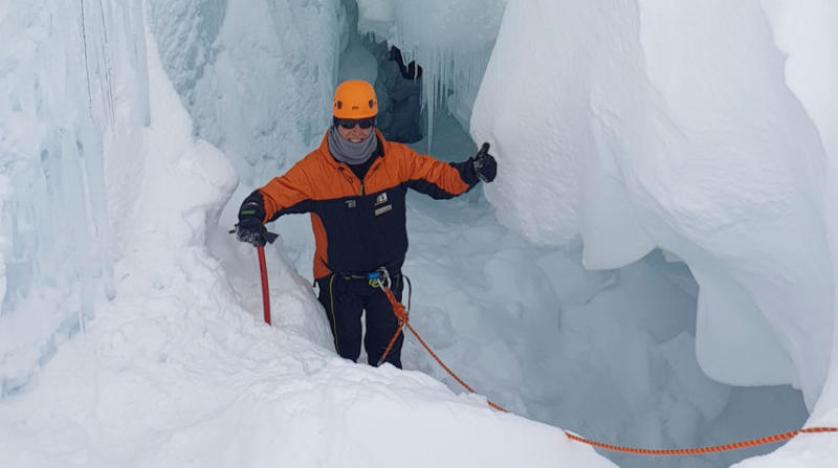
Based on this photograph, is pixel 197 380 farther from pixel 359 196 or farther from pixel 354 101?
pixel 354 101

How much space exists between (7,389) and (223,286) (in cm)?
79

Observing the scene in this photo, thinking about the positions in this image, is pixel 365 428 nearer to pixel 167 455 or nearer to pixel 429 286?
pixel 167 455

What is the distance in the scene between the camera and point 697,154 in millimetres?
2250

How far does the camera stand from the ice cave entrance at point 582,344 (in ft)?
12.6

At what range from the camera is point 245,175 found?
423 cm

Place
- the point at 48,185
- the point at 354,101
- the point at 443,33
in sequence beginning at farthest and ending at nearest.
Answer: the point at 443,33, the point at 354,101, the point at 48,185

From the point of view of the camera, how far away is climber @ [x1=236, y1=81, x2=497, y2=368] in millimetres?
2967

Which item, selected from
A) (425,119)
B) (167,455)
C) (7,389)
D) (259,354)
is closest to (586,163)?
(259,354)

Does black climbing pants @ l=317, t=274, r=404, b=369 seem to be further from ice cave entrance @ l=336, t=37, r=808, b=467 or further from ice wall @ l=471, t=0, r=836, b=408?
ice wall @ l=471, t=0, r=836, b=408

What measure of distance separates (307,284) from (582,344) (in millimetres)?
1668

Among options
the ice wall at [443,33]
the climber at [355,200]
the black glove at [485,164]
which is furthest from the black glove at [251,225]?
the ice wall at [443,33]

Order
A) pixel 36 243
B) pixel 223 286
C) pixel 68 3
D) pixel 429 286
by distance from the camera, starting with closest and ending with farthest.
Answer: pixel 36 243 → pixel 68 3 → pixel 223 286 → pixel 429 286

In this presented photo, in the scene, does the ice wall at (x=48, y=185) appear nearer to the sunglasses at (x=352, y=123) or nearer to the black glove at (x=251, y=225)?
the black glove at (x=251, y=225)

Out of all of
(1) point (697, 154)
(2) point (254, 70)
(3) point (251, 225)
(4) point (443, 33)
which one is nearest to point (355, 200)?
(3) point (251, 225)
